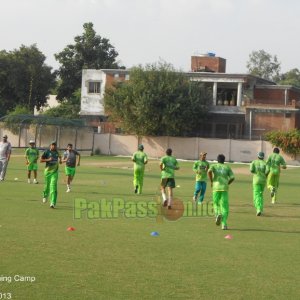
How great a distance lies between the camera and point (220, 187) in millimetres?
15406

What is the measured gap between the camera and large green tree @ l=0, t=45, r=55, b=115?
76.2 m

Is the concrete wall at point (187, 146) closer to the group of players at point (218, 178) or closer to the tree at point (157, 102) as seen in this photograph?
the tree at point (157, 102)

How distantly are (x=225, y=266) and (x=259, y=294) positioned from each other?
179 cm

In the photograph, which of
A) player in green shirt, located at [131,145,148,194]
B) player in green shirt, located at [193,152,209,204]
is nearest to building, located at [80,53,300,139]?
player in green shirt, located at [131,145,148,194]

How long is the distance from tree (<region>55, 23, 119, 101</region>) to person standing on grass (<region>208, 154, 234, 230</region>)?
66774 millimetres

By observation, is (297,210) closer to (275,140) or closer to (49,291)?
(49,291)

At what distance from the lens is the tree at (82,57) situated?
81.6 metres

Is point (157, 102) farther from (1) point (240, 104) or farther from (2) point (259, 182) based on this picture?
(2) point (259, 182)

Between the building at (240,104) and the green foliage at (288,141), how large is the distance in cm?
806

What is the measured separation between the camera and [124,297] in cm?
866

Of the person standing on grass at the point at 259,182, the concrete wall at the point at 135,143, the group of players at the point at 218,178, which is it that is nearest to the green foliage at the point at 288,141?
the concrete wall at the point at 135,143

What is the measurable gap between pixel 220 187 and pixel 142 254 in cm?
422

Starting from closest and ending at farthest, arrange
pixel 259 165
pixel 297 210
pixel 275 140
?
pixel 259 165 < pixel 297 210 < pixel 275 140

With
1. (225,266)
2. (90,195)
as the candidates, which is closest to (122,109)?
(90,195)
